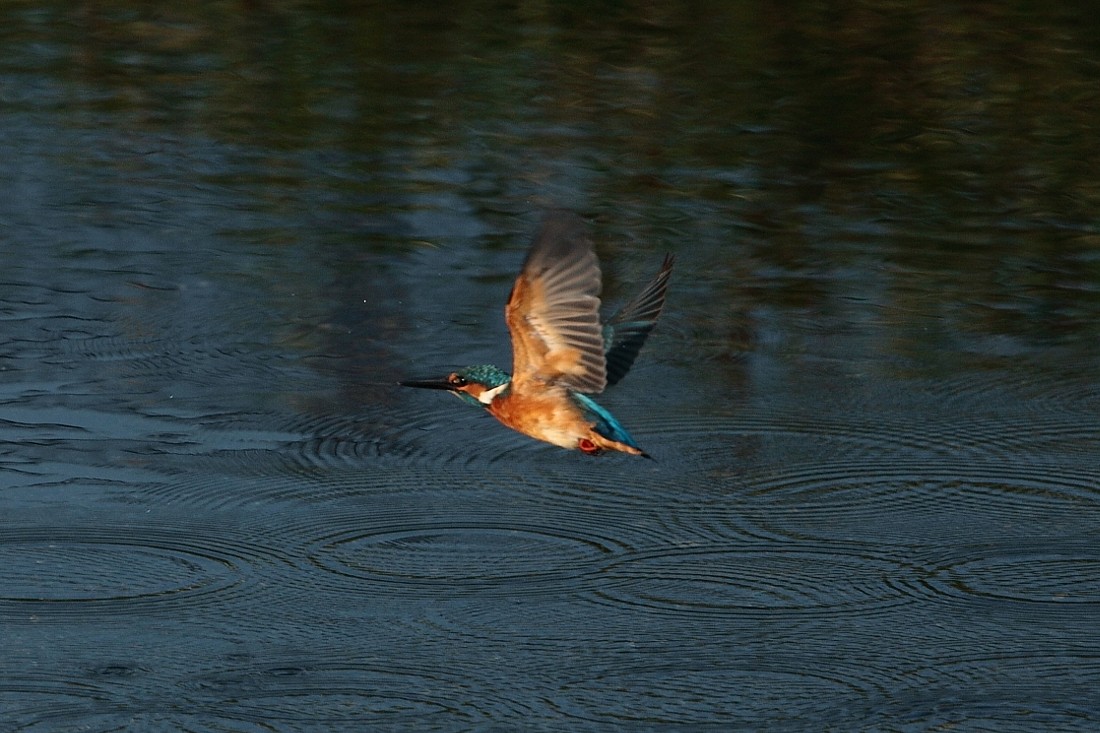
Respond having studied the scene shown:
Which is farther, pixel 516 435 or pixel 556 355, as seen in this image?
pixel 516 435

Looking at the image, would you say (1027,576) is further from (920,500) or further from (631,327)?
(631,327)

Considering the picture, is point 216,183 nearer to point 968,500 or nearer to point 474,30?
point 474,30

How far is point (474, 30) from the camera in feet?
43.6

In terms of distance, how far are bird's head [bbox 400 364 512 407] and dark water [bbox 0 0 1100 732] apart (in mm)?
653

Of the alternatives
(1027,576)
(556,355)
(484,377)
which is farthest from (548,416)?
(1027,576)

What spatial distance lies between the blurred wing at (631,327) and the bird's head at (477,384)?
38cm

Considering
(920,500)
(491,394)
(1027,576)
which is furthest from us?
(920,500)

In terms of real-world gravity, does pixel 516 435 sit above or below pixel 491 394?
below

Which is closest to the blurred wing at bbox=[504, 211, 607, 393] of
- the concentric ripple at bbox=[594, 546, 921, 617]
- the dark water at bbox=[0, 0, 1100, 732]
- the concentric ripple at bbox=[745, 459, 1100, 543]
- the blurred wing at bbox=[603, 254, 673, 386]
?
the blurred wing at bbox=[603, 254, 673, 386]

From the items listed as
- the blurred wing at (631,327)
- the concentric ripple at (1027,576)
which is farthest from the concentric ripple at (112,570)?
the concentric ripple at (1027,576)

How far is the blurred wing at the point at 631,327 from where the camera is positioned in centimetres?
521

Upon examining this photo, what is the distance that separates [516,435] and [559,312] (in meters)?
2.03

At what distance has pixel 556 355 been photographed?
4.71m

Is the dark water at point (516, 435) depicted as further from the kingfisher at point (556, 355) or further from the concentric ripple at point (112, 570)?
the kingfisher at point (556, 355)
